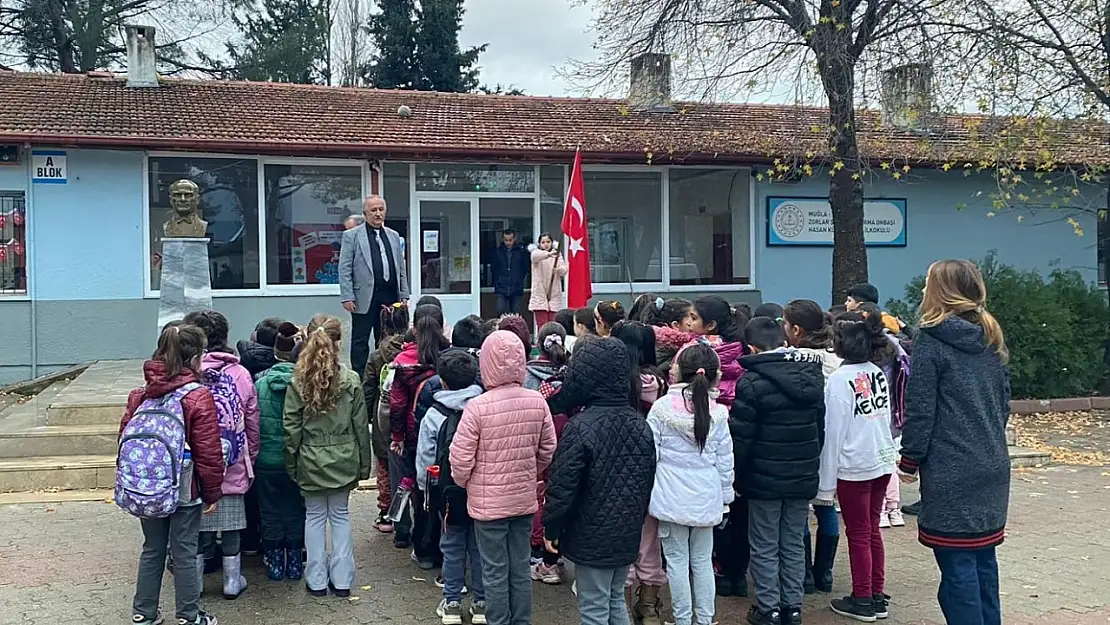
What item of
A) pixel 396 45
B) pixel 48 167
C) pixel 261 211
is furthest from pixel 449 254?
pixel 396 45

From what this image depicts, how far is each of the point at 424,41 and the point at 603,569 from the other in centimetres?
2780

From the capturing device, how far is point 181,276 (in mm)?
10570

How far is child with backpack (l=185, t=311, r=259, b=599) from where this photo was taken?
5016 millimetres

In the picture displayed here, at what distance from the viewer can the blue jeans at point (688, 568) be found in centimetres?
468

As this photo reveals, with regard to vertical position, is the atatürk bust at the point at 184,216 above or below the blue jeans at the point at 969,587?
above

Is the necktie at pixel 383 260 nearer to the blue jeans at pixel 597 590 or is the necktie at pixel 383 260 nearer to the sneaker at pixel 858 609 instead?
the blue jeans at pixel 597 590

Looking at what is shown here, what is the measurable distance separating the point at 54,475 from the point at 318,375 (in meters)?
3.82

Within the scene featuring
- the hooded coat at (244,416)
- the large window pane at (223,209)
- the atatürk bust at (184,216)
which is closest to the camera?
the hooded coat at (244,416)

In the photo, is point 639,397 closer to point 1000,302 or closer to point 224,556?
point 224,556

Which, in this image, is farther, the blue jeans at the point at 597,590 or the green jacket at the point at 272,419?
the green jacket at the point at 272,419

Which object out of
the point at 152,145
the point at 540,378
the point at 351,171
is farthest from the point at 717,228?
the point at 540,378

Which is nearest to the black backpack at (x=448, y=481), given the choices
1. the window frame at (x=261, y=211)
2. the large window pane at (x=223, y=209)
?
the window frame at (x=261, y=211)

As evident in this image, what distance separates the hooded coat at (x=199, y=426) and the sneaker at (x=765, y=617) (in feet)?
9.36

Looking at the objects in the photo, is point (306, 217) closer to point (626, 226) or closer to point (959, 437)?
point (626, 226)
